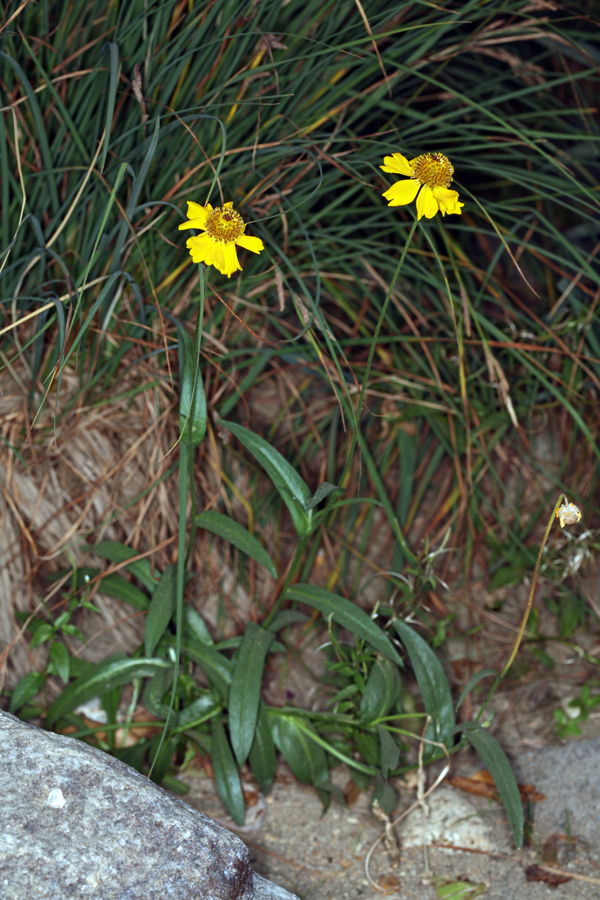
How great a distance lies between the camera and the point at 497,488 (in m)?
1.50

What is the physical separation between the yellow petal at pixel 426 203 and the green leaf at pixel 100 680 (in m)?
0.80

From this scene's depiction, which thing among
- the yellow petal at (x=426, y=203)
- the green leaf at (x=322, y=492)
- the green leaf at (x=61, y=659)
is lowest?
the green leaf at (x=61, y=659)

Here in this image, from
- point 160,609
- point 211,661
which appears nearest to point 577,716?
point 211,661

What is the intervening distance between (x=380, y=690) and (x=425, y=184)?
770 mm

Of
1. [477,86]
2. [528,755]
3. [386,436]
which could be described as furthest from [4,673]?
[477,86]

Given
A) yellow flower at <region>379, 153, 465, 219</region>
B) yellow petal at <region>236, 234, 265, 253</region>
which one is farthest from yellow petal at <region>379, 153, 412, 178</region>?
yellow petal at <region>236, 234, 265, 253</region>

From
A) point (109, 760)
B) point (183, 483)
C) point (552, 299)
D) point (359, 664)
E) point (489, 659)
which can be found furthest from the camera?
point (552, 299)

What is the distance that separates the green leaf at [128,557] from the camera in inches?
47.8

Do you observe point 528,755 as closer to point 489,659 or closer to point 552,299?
point 489,659

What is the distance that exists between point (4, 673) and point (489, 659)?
89cm

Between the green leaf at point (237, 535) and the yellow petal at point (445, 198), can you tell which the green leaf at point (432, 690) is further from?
the yellow petal at point (445, 198)

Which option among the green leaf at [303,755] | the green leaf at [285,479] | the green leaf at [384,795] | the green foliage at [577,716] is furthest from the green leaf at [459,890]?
the green leaf at [285,479]

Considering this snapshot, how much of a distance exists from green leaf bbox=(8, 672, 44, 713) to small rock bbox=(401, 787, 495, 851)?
655 millimetres

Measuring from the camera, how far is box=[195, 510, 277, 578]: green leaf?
1139mm
